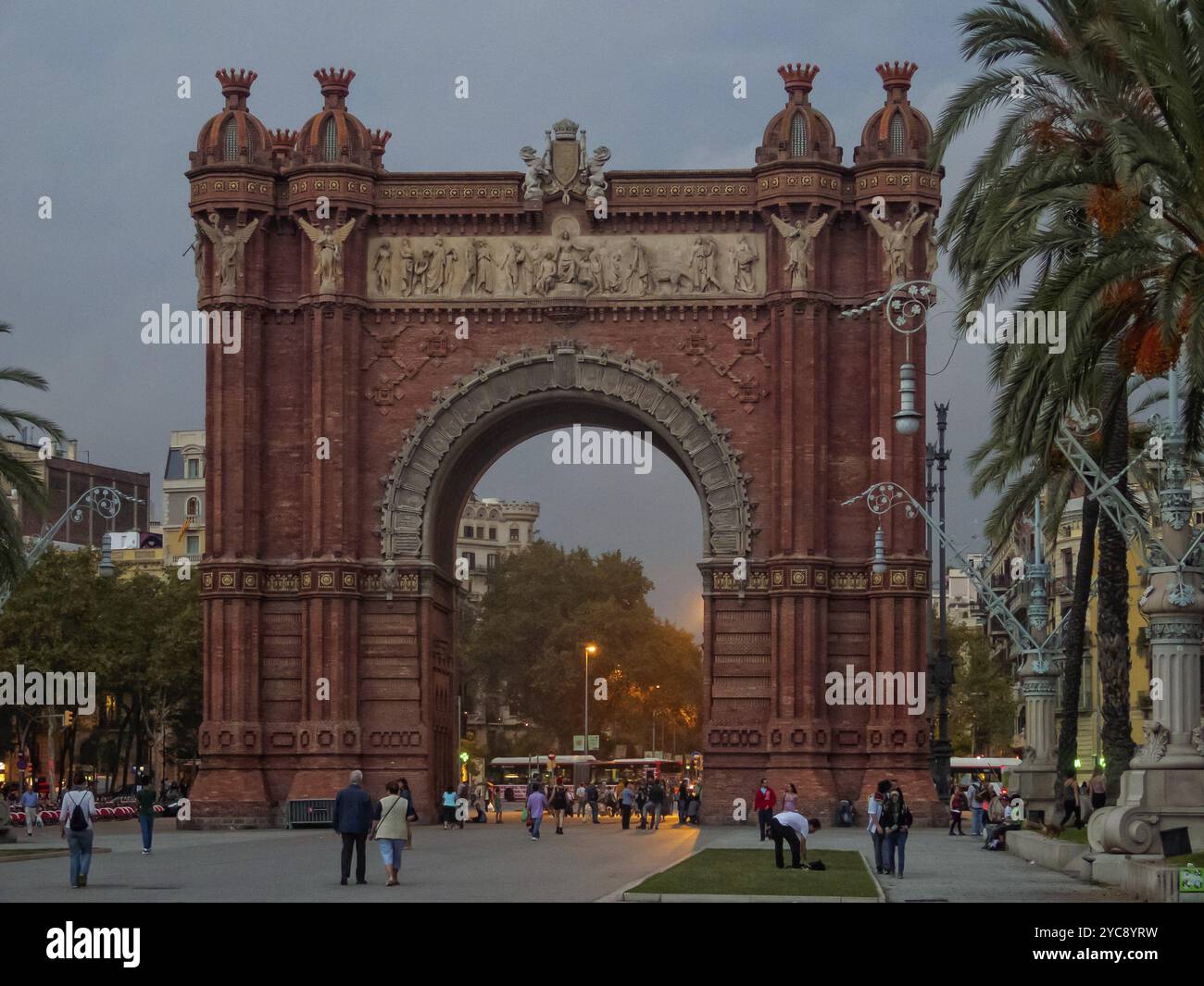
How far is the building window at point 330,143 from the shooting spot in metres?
57.3

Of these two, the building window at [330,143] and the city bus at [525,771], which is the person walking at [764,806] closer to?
the building window at [330,143]

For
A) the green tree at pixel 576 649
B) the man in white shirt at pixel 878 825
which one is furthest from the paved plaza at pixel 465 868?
the green tree at pixel 576 649

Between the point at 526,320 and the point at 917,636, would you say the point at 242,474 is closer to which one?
the point at 526,320

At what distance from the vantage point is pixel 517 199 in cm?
5800

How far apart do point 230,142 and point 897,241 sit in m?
17.7

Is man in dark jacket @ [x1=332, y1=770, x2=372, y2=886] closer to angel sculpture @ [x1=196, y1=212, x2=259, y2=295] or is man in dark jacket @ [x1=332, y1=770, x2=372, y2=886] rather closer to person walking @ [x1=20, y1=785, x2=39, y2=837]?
person walking @ [x1=20, y1=785, x2=39, y2=837]

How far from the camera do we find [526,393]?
5772cm

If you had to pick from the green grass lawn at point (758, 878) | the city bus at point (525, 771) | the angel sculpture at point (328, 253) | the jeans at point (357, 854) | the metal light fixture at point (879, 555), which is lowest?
the city bus at point (525, 771)

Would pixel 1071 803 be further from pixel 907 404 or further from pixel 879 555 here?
pixel 879 555

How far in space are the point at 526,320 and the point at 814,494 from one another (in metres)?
8.96

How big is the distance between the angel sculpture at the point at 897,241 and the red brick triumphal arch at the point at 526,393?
75 millimetres

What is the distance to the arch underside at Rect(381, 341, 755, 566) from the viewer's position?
57.0 meters

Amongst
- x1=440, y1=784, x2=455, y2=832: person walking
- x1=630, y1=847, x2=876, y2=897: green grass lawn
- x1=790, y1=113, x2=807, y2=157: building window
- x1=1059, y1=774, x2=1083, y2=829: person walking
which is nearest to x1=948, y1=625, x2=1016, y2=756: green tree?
x1=440, y1=784, x2=455, y2=832: person walking

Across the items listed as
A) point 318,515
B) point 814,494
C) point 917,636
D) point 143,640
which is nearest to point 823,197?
point 814,494
